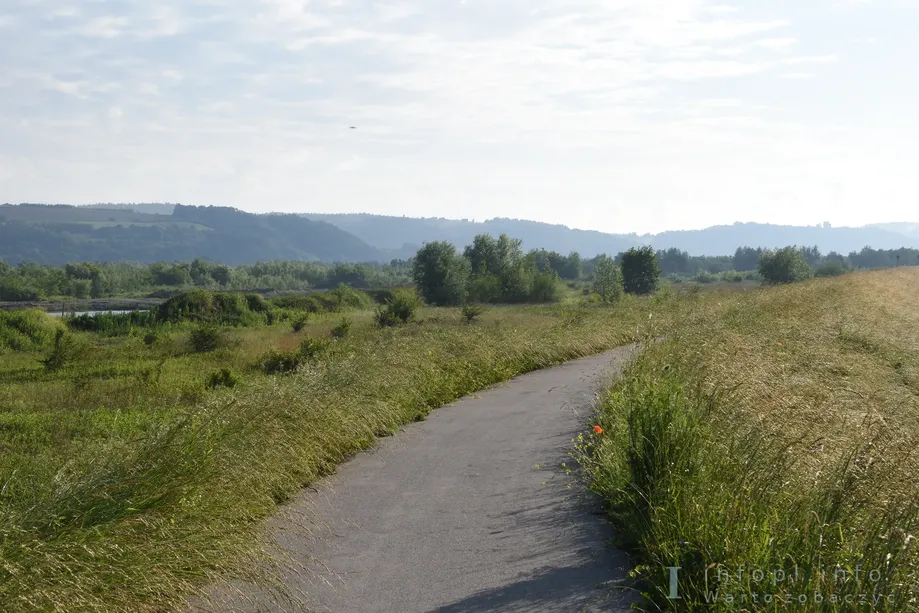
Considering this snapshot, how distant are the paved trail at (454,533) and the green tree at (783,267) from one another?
64.2 metres

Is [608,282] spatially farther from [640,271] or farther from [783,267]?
[783,267]

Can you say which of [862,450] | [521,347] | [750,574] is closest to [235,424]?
[750,574]

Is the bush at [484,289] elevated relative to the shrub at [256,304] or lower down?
elevated

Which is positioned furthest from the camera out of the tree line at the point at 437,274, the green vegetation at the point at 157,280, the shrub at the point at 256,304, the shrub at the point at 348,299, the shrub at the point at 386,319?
the green vegetation at the point at 157,280

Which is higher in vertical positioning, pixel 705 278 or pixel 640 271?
pixel 640 271

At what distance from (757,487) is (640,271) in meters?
62.7

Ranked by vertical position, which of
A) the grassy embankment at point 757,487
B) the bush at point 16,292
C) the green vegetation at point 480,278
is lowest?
the bush at point 16,292

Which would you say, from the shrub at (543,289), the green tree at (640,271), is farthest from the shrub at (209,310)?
the green tree at (640,271)

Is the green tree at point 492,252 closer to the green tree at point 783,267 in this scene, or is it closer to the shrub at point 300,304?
the shrub at point 300,304

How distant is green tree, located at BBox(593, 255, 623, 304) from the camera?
48906 mm

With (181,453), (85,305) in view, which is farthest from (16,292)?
(181,453)

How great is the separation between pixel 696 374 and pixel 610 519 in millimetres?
4111

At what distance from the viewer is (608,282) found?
5559 centimetres

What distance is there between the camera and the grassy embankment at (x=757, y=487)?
4578mm
